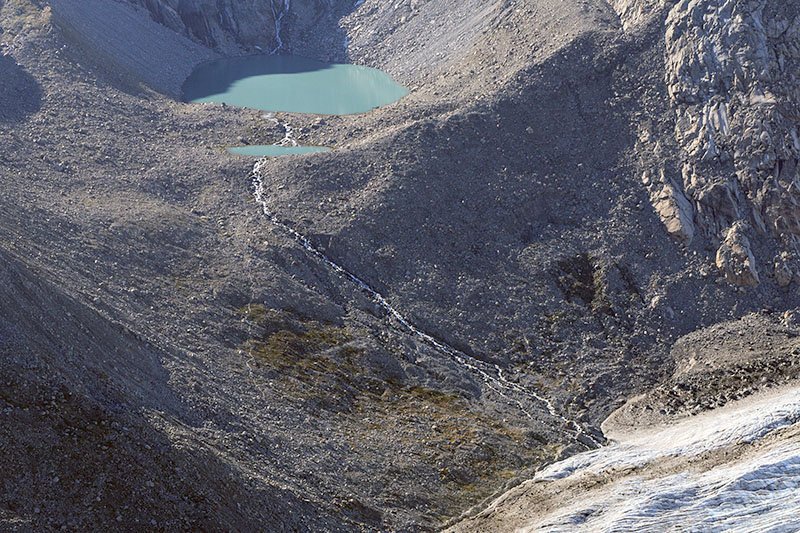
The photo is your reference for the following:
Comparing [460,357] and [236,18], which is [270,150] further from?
[236,18]

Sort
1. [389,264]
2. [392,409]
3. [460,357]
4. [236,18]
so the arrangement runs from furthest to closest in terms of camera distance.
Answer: [236,18] → [389,264] → [460,357] → [392,409]

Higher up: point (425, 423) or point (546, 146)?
point (546, 146)

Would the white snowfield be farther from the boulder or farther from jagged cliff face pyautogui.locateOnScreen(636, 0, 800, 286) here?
jagged cliff face pyautogui.locateOnScreen(636, 0, 800, 286)

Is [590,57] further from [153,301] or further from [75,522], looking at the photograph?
[75,522]

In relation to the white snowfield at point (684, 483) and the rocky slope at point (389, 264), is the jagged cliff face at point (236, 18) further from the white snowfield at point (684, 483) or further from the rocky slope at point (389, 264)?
the white snowfield at point (684, 483)

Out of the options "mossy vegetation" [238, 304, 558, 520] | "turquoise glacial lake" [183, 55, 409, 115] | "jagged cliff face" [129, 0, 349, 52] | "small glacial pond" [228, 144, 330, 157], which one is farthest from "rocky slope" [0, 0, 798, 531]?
"jagged cliff face" [129, 0, 349, 52]

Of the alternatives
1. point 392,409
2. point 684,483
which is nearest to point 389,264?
point 392,409

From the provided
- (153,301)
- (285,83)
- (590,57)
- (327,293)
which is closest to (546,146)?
(590,57)
